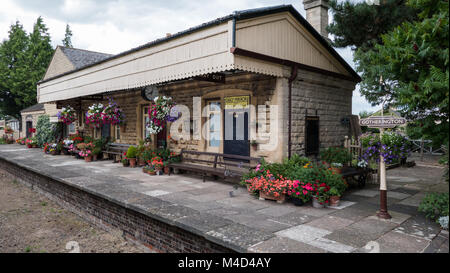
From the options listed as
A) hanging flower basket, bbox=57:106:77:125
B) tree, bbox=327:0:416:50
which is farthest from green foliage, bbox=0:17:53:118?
tree, bbox=327:0:416:50

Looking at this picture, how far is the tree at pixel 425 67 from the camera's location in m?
3.85

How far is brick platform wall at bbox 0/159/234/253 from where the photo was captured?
4262 mm

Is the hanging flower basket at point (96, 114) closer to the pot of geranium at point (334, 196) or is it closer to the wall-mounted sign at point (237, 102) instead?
the wall-mounted sign at point (237, 102)

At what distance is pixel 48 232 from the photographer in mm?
6266

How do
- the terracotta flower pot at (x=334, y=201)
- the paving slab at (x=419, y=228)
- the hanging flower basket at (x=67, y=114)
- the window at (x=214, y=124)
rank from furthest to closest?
the hanging flower basket at (x=67, y=114)
the window at (x=214, y=124)
the terracotta flower pot at (x=334, y=201)
the paving slab at (x=419, y=228)

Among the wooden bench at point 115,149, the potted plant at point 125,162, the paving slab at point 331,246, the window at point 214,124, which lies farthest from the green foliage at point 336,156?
the wooden bench at point 115,149

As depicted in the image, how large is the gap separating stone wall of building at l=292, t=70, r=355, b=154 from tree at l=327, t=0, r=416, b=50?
9.93 ft

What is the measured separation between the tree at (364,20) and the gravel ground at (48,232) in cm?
1092

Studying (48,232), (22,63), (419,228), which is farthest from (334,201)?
(22,63)

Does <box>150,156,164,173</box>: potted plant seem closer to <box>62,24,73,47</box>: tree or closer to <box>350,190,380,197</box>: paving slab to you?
<box>350,190,380,197</box>: paving slab

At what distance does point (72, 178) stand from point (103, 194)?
2.35 m

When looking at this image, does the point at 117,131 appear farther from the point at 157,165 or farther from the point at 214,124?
the point at 214,124

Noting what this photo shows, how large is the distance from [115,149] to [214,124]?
215 inches

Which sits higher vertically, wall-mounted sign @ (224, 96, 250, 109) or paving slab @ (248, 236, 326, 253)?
wall-mounted sign @ (224, 96, 250, 109)
